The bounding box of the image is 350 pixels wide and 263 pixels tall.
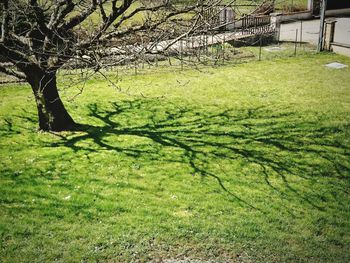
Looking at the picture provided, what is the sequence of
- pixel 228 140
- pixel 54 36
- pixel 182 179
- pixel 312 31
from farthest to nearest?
pixel 312 31 < pixel 228 140 < pixel 54 36 < pixel 182 179

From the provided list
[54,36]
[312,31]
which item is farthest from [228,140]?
[312,31]

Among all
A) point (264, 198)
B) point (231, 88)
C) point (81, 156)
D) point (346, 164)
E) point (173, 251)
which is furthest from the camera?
point (231, 88)

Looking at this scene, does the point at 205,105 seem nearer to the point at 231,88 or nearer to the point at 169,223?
the point at 231,88

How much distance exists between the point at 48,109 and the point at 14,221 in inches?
182

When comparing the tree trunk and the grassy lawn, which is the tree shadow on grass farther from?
the tree trunk

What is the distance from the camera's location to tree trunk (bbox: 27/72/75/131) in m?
10.6

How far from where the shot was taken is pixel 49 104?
11078mm

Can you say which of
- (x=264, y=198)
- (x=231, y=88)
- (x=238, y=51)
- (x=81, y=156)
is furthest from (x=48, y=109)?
(x=238, y=51)

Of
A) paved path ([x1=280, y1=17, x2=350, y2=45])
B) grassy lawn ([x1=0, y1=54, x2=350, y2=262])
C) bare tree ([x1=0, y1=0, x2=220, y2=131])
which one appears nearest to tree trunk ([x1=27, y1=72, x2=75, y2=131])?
bare tree ([x1=0, y1=0, x2=220, y2=131])

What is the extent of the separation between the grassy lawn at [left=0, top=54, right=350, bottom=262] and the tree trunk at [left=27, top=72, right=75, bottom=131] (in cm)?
45

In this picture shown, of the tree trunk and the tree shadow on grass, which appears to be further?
the tree trunk

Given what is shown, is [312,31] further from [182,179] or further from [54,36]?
[182,179]

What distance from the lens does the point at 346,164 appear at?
9438 millimetres

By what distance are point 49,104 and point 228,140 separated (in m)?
5.81
